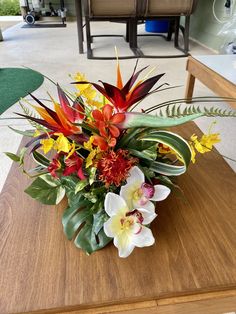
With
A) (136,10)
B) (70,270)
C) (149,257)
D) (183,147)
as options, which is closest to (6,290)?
(70,270)

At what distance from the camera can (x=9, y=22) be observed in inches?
240

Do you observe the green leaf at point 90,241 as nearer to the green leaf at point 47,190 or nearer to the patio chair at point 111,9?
the green leaf at point 47,190

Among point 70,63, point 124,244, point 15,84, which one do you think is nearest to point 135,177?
point 124,244

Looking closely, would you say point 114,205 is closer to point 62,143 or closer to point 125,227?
point 125,227

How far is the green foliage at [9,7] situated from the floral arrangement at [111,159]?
786cm

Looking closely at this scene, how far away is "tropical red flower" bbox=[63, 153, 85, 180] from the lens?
1.79 feet

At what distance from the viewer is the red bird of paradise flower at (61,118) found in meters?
0.54

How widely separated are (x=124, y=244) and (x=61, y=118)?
271 millimetres

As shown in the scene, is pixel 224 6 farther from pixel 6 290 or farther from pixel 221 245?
pixel 6 290

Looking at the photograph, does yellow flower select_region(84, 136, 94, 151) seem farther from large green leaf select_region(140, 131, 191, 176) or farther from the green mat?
the green mat

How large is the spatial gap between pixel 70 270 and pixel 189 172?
446mm

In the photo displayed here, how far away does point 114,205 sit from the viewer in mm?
519

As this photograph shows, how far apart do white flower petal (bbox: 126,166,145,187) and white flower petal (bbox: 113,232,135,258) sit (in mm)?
100

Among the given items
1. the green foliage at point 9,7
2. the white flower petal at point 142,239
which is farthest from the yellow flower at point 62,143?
Answer: the green foliage at point 9,7
